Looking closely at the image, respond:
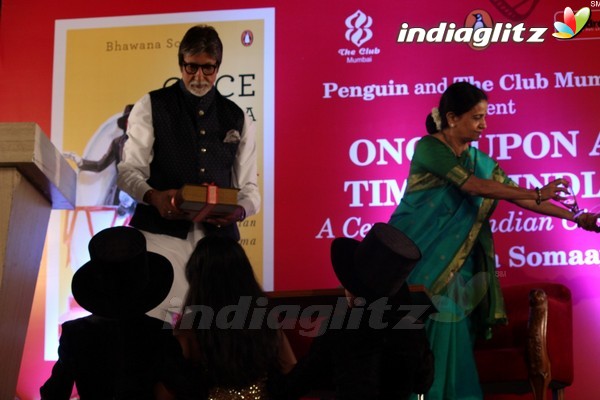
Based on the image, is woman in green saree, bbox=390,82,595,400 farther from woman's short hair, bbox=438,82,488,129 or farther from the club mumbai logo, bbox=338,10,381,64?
the club mumbai logo, bbox=338,10,381,64

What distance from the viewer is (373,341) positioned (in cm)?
278

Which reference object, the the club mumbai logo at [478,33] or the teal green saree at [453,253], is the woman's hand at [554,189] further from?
the the club mumbai logo at [478,33]

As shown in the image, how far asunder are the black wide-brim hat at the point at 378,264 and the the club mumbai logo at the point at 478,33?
2875 millimetres

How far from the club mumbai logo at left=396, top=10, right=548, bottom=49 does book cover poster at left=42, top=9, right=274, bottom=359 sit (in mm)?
907

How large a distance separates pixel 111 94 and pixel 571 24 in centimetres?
272

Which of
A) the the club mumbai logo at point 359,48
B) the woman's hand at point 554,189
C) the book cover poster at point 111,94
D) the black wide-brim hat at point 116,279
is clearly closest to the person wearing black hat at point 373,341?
the black wide-brim hat at point 116,279

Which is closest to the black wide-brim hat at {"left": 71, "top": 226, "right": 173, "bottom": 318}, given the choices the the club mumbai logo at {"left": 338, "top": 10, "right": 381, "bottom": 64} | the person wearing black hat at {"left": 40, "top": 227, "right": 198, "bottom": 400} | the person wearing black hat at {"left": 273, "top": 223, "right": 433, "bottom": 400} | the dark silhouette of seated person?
the person wearing black hat at {"left": 40, "top": 227, "right": 198, "bottom": 400}

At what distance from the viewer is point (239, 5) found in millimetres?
5730

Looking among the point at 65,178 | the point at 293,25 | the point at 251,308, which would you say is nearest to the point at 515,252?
the point at 293,25

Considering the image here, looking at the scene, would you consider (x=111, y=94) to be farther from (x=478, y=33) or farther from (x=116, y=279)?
(x=116, y=279)

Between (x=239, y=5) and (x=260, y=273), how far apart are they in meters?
1.62

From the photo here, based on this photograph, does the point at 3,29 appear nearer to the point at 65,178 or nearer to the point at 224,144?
the point at 224,144

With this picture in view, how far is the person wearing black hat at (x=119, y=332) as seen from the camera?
2.65m

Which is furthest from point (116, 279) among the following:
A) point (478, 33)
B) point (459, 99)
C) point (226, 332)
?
point (478, 33)
